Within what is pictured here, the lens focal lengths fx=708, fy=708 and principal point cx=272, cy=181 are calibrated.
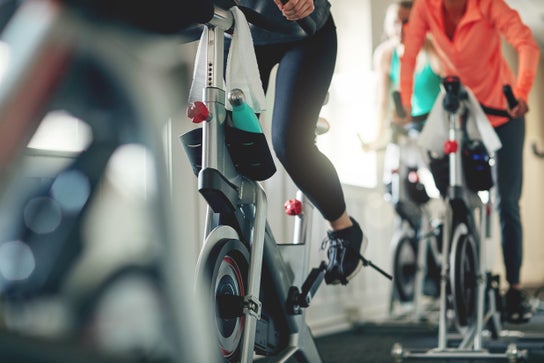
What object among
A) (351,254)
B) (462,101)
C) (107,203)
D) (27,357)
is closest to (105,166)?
(107,203)

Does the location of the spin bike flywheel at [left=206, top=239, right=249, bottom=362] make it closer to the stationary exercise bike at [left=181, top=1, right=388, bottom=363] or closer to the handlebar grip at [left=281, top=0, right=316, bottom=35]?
the stationary exercise bike at [left=181, top=1, right=388, bottom=363]

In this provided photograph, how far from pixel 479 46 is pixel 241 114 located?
1.56m

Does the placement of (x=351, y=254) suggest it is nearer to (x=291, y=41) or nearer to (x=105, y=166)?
(x=291, y=41)

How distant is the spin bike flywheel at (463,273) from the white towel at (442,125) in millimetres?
286

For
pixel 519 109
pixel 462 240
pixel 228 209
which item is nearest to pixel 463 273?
pixel 462 240

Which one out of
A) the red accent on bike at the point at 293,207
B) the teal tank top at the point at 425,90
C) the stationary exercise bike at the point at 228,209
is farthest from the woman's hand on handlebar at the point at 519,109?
the stationary exercise bike at the point at 228,209

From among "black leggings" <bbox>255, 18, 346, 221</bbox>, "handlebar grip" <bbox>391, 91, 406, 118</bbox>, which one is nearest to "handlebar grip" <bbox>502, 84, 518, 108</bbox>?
"handlebar grip" <bbox>391, 91, 406, 118</bbox>

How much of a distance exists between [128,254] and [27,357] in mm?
76

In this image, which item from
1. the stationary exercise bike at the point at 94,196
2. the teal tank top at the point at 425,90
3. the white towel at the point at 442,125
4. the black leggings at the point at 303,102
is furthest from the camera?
the teal tank top at the point at 425,90

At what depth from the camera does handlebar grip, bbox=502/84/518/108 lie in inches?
87.8

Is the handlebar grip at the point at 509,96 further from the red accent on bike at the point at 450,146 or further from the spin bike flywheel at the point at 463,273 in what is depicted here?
the spin bike flywheel at the point at 463,273

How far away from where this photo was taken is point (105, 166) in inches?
16.5

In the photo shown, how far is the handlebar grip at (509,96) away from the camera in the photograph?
223 cm

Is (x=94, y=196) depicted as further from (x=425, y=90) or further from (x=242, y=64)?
(x=425, y=90)
